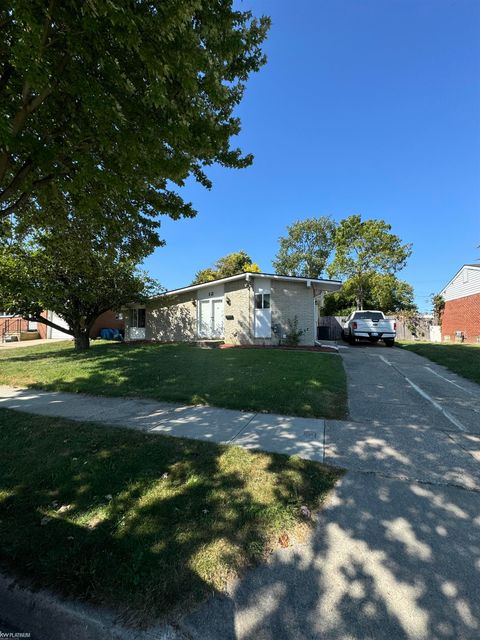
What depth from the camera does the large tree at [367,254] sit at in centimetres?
2750

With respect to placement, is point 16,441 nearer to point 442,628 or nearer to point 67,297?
point 442,628

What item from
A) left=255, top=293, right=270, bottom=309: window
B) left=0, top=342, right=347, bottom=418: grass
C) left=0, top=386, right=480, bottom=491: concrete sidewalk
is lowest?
left=0, top=386, right=480, bottom=491: concrete sidewalk

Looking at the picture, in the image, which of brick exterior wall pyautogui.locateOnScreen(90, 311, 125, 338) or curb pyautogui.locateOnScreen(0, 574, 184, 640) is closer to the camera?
curb pyautogui.locateOnScreen(0, 574, 184, 640)

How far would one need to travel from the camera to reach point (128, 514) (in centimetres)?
246

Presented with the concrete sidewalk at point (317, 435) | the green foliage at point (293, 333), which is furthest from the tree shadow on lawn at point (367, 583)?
the green foliage at point (293, 333)

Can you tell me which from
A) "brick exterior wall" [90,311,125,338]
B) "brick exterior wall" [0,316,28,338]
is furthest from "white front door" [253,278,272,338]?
"brick exterior wall" [0,316,28,338]

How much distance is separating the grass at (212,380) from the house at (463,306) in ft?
55.5

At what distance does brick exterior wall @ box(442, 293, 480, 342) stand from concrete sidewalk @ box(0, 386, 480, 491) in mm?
20926

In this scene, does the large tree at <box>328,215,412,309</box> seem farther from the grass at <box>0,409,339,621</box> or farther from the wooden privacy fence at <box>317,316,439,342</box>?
the grass at <box>0,409,339,621</box>

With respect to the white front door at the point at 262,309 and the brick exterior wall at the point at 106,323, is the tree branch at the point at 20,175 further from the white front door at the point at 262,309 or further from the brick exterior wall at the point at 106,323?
the brick exterior wall at the point at 106,323

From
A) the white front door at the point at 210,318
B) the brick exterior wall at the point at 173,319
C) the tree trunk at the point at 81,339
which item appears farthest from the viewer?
the brick exterior wall at the point at 173,319

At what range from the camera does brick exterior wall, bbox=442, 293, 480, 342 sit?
2044 centimetres

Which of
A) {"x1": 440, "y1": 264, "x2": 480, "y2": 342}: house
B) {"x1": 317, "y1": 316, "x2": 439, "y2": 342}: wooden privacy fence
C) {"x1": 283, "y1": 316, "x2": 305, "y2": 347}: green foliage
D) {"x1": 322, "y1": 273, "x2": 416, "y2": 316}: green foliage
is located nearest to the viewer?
{"x1": 283, "y1": 316, "x2": 305, "y2": 347}: green foliage

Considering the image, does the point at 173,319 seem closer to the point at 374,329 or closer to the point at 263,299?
the point at 263,299
